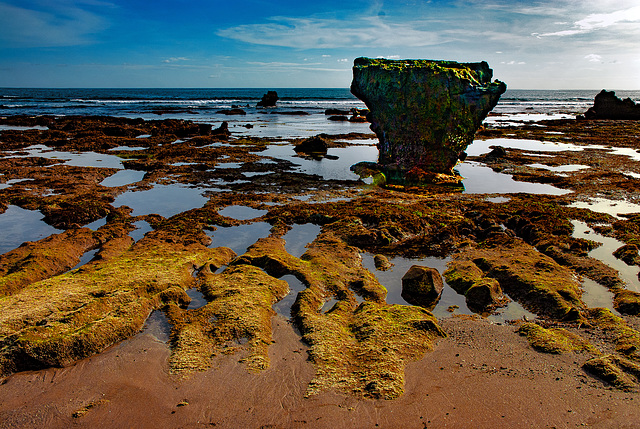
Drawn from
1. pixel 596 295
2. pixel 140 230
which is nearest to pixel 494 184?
pixel 596 295

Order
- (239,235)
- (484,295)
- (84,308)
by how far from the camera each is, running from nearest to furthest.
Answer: (84,308)
(484,295)
(239,235)

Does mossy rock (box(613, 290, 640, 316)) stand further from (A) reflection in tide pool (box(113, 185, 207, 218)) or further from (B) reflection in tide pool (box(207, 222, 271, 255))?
(A) reflection in tide pool (box(113, 185, 207, 218))

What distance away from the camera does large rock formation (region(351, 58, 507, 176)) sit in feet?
61.4

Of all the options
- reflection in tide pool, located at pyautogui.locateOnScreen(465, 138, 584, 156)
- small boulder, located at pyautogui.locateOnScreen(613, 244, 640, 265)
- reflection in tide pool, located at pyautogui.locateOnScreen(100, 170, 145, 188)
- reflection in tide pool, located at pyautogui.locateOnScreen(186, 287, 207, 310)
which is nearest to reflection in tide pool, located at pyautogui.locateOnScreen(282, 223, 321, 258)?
reflection in tide pool, located at pyautogui.locateOnScreen(186, 287, 207, 310)

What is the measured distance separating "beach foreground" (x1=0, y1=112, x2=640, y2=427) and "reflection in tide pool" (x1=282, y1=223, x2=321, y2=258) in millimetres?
73

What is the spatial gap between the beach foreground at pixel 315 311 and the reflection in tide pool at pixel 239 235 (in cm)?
8

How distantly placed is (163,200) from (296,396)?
1145 centimetres

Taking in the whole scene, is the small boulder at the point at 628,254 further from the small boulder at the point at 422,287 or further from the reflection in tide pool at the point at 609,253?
the small boulder at the point at 422,287

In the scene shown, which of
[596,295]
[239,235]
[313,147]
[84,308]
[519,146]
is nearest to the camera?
[84,308]

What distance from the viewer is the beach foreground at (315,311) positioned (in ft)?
16.8

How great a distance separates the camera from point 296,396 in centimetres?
526

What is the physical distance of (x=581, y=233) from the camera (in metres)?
11.4

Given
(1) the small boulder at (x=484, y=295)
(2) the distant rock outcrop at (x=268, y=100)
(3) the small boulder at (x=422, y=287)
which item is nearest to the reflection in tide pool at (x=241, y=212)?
(3) the small boulder at (x=422, y=287)

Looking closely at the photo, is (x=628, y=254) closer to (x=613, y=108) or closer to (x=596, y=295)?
(x=596, y=295)
